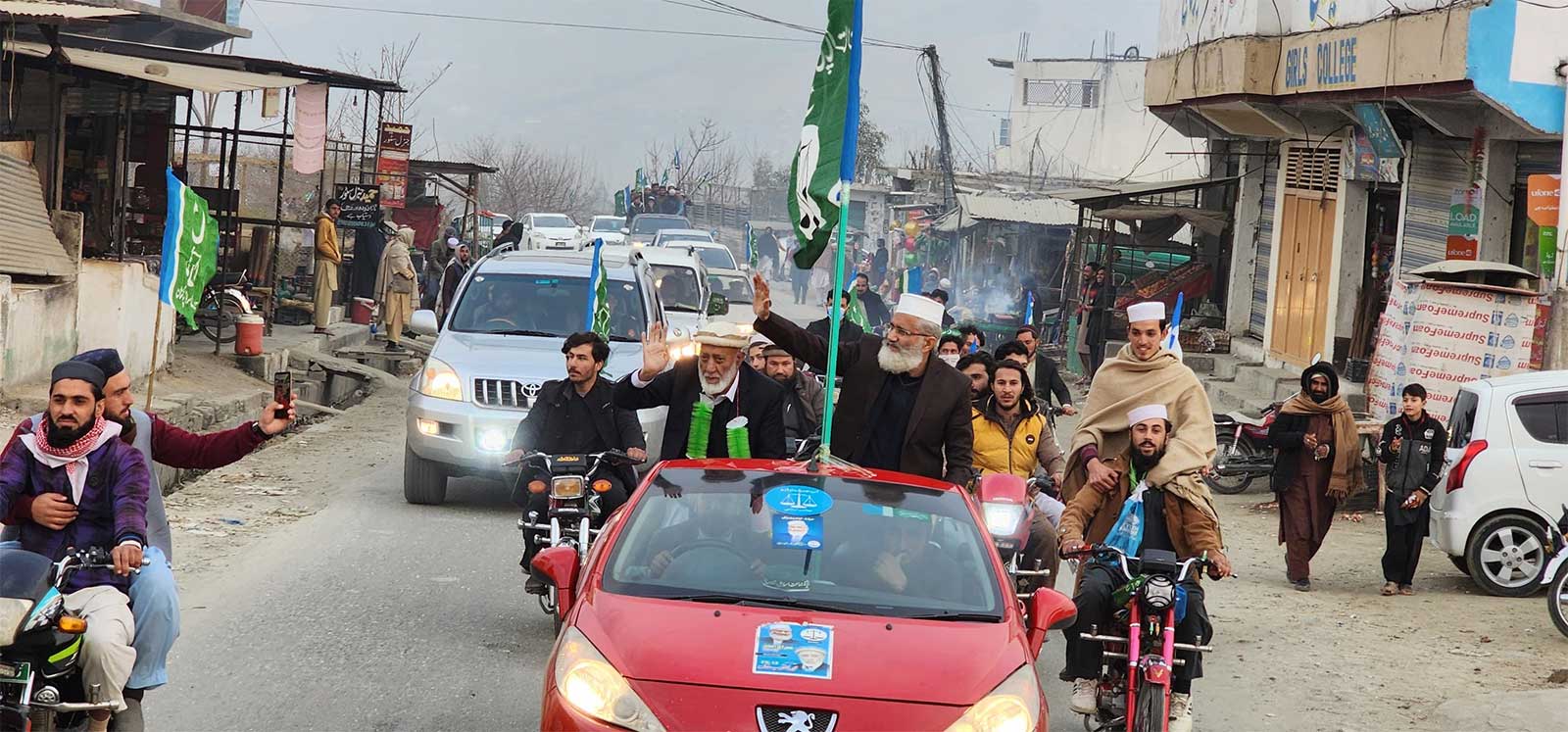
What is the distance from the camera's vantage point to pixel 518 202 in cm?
8025

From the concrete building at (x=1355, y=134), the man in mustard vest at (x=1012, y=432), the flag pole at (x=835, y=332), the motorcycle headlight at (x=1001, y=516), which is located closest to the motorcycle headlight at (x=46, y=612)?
the flag pole at (x=835, y=332)

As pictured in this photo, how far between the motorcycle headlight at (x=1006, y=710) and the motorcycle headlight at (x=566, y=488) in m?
3.68

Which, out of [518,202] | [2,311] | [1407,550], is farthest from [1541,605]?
[518,202]

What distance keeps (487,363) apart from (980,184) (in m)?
36.7

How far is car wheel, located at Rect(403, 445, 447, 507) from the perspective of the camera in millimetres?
13488

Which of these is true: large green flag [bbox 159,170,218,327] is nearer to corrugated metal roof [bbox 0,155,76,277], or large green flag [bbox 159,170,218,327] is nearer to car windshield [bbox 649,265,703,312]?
corrugated metal roof [bbox 0,155,76,277]

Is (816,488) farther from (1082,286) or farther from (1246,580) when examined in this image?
(1082,286)

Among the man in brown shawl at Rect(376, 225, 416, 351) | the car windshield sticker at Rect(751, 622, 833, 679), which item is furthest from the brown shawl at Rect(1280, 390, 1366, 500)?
the man in brown shawl at Rect(376, 225, 416, 351)

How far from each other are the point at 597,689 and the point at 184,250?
7.53 meters

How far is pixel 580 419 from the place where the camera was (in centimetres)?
960

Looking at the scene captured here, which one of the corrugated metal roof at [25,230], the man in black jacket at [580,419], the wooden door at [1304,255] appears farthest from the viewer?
the wooden door at [1304,255]

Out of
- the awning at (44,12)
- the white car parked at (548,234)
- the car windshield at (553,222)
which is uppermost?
the awning at (44,12)

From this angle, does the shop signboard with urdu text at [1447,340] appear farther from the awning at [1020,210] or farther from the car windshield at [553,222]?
the car windshield at [553,222]

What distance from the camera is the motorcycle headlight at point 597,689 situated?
5387mm
